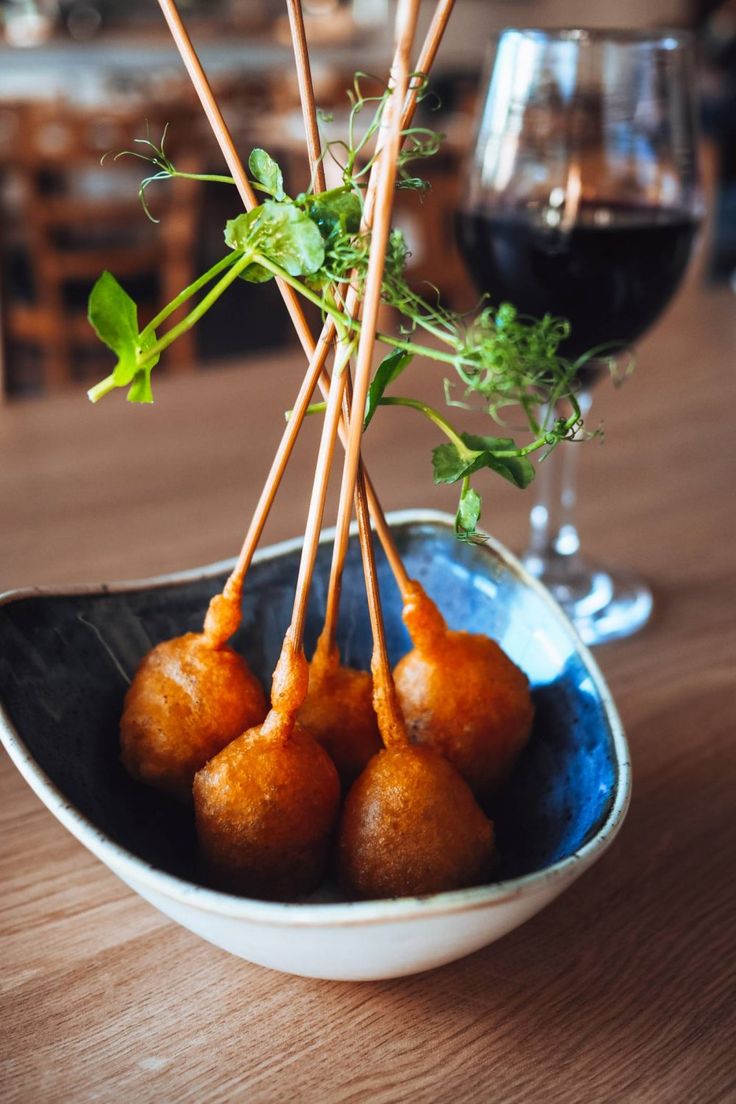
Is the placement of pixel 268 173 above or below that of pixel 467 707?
above

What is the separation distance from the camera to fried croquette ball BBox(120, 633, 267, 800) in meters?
0.40

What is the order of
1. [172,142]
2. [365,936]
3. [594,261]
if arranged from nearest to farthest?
[365,936], [594,261], [172,142]

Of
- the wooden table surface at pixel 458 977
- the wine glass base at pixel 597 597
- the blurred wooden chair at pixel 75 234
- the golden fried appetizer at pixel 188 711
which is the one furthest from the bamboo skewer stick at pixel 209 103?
the blurred wooden chair at pixel 75 234

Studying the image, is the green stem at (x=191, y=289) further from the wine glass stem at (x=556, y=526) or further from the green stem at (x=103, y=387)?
the wine glass stem at (x=556, y=526)

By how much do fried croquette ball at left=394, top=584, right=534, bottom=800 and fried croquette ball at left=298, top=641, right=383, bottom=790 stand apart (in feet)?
0.05

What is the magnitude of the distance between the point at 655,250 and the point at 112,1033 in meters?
0.54

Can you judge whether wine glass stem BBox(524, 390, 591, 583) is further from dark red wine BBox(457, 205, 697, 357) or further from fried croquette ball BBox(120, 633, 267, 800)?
fried croquette ball BBox(120, 633, 267, 800)

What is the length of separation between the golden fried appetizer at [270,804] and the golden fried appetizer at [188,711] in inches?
0.9

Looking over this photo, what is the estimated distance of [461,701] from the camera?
1.36ft

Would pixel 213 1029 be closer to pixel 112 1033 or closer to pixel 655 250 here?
pixel 112 1033

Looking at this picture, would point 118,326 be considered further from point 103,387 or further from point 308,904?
point 308,904

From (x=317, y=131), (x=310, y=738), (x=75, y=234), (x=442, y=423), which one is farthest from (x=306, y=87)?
(x=75, y=234)

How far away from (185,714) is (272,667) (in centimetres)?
10

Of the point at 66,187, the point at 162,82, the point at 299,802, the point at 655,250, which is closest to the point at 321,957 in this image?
the point at 299,802
